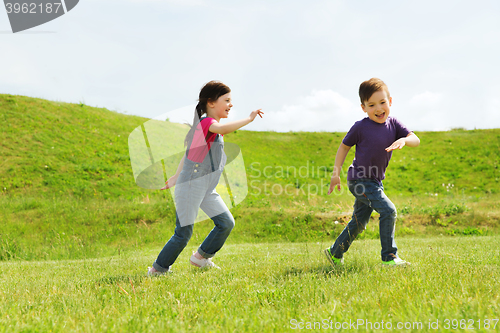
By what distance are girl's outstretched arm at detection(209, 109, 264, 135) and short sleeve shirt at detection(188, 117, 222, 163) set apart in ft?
0.42

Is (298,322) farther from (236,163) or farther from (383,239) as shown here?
(236,163)

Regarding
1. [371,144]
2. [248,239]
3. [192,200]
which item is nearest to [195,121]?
[192,200]

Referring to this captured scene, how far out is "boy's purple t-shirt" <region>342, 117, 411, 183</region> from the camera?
432cm

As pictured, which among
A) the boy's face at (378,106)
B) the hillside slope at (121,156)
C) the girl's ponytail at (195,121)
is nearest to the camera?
the boy's face at (378,106)

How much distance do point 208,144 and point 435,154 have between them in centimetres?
2568

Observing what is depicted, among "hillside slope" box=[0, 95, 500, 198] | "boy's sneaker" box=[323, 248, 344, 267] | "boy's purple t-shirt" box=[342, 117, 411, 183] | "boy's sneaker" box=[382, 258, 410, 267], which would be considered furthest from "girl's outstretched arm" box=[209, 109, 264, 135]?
"hillside slope" box=[0, 95, 500, 198]

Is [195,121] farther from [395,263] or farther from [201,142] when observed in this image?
[395,263]

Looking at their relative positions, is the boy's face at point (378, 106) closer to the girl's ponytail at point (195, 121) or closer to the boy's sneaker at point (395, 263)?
the boy's sneaker at point (395, 263)

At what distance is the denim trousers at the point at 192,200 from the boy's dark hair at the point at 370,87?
2072mm

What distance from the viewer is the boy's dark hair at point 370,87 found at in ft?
14.2

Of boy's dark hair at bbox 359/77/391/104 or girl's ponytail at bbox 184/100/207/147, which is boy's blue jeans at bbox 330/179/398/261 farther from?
girl's ponytail at bbox 184/100/207/147

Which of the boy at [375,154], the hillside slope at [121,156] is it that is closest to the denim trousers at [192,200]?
the boy at [375,154]

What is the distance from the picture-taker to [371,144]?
14.2 feet

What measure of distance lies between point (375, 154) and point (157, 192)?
14.3 meters
